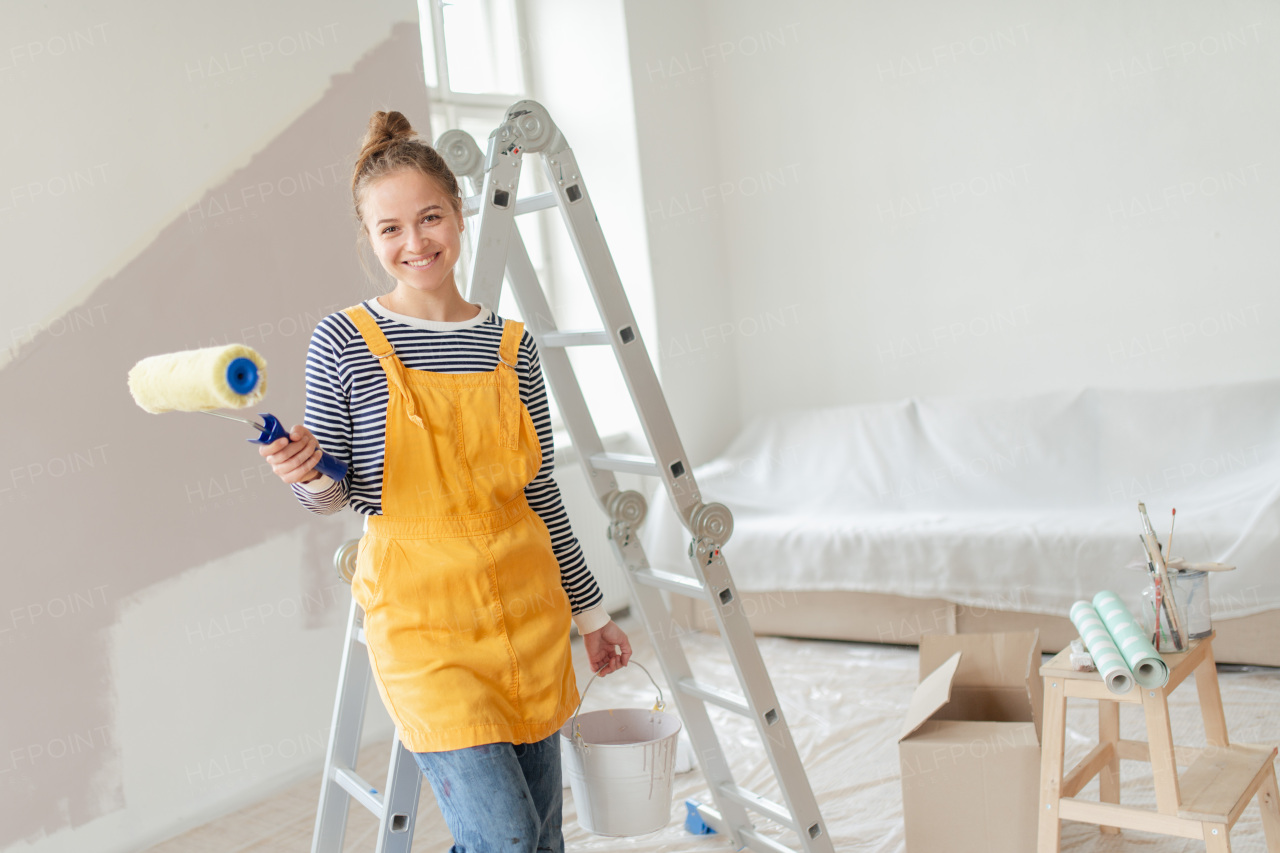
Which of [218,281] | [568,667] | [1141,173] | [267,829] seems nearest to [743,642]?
[568,667]

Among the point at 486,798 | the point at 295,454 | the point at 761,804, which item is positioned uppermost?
the point at 295,454

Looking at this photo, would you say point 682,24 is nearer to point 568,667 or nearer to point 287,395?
point 287,395

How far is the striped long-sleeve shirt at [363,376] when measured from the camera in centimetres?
131

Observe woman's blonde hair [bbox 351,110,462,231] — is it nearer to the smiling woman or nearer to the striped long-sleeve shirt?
the smiling woman

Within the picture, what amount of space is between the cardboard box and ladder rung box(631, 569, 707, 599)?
470 mm

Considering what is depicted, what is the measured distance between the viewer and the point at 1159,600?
182 cm

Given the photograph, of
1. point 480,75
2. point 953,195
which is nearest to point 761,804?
point 953,195

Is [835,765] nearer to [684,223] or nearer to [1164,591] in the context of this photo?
[1164,591]

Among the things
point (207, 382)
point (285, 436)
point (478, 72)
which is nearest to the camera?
point (207, 382)

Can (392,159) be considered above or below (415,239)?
above

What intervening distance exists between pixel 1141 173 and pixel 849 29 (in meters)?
1.27

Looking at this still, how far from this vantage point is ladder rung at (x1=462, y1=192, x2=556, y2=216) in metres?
1.78

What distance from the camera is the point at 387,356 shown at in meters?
1.34

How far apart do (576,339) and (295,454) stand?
2.42 feet
